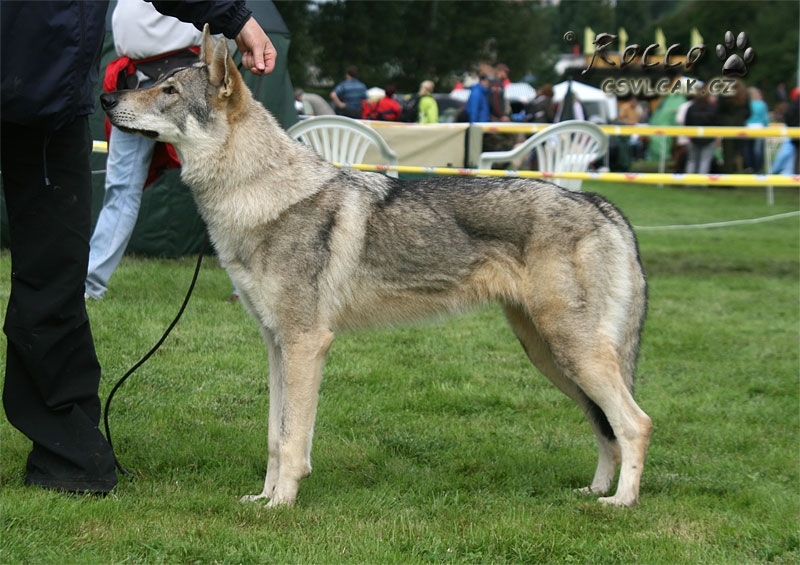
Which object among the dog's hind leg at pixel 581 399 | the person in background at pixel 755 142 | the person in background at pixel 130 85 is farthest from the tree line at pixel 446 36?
the dog's hind leg at pixel 581 399

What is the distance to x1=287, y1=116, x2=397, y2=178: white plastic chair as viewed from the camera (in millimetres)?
9008

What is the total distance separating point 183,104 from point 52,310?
3.29ft

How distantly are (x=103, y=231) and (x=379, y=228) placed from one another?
133 inches

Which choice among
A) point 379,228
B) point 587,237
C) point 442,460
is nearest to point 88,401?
point 379,228

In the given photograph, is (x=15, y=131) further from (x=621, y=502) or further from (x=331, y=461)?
(x=621, y=502)

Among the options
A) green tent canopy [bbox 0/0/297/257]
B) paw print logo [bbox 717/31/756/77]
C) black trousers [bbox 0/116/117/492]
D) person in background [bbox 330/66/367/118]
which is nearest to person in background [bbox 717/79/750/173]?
person in background [bbox 330/66/367/118]

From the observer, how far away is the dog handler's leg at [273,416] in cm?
388

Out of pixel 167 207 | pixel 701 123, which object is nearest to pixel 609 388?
pixel 167 207

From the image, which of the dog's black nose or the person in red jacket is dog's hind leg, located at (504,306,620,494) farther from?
the person in red jacket

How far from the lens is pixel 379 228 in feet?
13.0

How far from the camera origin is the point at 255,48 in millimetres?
3785

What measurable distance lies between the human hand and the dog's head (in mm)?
138

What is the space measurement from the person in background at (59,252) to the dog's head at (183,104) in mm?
156

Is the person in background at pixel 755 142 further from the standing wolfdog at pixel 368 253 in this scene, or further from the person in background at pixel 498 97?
the standing wolfdog at pixel 368 253
